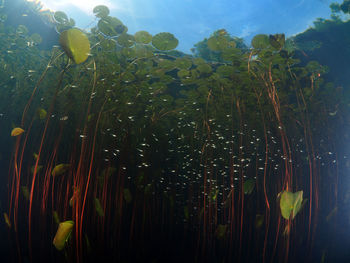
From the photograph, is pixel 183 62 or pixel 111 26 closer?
pixel 111 26

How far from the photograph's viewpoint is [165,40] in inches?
83.7

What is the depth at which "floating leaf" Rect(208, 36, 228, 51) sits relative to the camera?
2.17 m

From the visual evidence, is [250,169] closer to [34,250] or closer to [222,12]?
[34,250]

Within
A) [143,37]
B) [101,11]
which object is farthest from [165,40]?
[101,11]

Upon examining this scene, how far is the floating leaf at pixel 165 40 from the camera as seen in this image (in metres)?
2.09

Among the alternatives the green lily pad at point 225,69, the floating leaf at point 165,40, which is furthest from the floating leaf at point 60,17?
the green lily pad at point 225,69

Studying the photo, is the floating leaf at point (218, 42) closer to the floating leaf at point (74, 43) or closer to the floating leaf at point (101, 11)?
the floating leaf at point (101, 11)

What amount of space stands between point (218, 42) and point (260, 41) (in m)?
0.46

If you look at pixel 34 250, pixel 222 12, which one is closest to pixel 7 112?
pixel 34 250

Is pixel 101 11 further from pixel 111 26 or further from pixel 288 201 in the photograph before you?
pixel 288 201

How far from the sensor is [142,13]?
7785 mm

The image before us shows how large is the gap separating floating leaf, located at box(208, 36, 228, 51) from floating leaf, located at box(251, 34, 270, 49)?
0.31 meters

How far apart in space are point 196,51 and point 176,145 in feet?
13.0

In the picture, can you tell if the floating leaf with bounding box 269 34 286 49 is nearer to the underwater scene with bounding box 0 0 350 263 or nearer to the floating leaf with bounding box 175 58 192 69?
the underwater scene with bounding box 0 0 350 263
